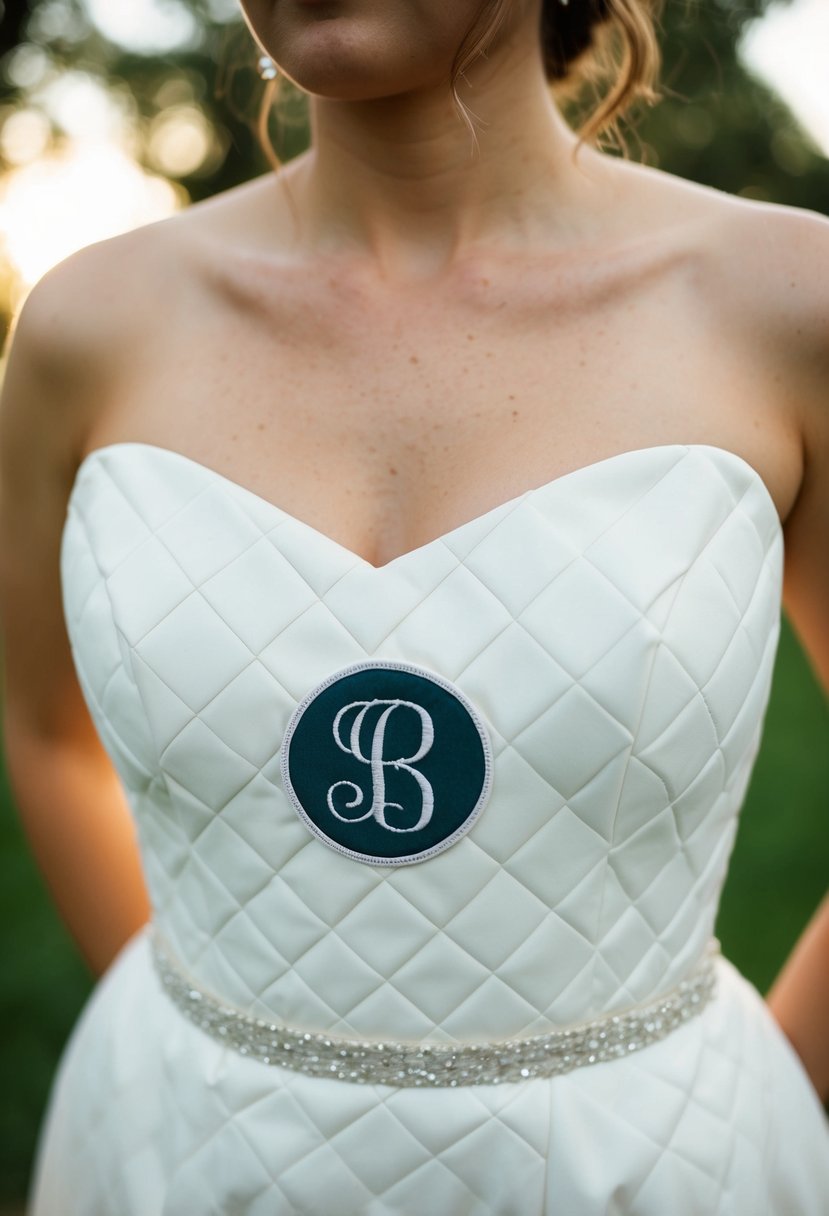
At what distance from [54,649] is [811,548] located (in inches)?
36.7

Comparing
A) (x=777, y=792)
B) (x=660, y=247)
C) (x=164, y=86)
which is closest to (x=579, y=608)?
(x=660, y=247)

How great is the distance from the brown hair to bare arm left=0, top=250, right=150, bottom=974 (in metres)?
0.34

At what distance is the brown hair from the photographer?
4.26ft

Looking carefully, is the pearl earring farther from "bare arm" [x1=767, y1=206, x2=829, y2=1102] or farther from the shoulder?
"bare arm" [x1=767, y1=206, x2=829, y2=1102]

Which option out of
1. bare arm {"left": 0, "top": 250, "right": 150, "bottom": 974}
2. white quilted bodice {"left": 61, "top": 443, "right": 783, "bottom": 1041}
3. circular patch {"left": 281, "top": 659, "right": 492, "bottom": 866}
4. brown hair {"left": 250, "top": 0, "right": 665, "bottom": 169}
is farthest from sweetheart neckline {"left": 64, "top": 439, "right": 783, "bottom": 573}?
brown hair {"left": 250, "top": 0, "right": 665, "bottom": 169}

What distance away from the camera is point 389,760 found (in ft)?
3.47

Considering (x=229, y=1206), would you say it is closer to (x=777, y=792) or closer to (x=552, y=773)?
(x=552, y=773)

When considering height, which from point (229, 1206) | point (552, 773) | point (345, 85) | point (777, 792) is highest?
point (345, 85)

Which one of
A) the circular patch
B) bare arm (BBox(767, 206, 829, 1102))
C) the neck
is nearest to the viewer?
the circular patch

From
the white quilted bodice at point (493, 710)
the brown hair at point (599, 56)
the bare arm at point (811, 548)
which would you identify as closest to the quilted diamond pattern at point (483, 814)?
the white quilted bodice at point (493, 710)

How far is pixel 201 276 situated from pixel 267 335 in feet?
0.42

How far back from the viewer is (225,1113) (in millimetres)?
1167

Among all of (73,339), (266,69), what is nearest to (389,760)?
(73,339)

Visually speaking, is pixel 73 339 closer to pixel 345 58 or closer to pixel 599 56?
pixel 345 58
